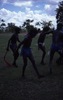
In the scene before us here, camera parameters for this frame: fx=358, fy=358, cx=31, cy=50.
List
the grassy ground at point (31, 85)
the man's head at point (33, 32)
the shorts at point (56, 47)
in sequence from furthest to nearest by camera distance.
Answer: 1. the shorts at point (56, 47)
2. the man's head at point (33, 32)
3. the grassy ground at point (31, 85)

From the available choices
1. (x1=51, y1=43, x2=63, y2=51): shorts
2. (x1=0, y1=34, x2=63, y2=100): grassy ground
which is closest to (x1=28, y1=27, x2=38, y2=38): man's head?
(x1=51, y1=43, x2=63, y2=51): shorts

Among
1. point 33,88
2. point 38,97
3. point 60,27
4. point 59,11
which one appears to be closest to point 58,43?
point 60,27

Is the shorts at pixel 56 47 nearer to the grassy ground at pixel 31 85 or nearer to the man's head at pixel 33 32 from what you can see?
the grassy ground at pixel 31 85

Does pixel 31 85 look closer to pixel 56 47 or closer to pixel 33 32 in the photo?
pixel 33 32

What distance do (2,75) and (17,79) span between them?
131 centimetres

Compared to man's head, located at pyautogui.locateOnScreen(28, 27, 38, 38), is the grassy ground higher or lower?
lower

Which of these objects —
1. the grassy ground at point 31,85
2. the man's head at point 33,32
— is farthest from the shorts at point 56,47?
the man's head at point 33,32

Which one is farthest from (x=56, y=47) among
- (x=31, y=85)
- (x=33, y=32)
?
(x=31, y=85)

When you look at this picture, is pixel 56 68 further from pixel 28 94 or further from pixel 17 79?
pixel 28 94

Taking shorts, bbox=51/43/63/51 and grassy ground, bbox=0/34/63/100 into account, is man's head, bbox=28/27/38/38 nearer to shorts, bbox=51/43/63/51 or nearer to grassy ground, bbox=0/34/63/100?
shorts, bbox=51/43/63/51

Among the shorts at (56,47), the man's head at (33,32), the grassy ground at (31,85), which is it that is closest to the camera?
the grassy ground at (31,85)

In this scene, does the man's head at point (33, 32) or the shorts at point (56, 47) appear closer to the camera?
the man's head at point (33, 32)

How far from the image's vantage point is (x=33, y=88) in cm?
1120

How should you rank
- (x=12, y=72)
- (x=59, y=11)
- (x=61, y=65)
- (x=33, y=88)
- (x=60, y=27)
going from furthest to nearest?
(x=59, y=11) < (x=61, y=65) < (x=12, y=72) < (x=60, y=27) < (x=33, y=88)
